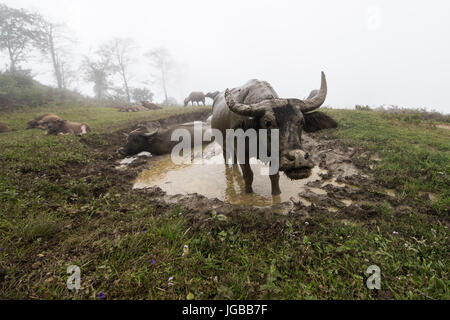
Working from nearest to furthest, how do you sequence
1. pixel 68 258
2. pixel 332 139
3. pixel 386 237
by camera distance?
1. pixel 68 258
2. pixel 386 237
3. pixel 332 139

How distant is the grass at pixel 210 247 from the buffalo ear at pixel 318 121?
1545 mm

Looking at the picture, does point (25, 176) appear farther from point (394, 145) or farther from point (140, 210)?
point (394, 145)

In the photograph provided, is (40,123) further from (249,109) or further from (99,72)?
(99,72)

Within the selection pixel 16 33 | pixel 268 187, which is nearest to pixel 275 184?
pixel 268 187

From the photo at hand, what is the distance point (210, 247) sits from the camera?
2137 mm

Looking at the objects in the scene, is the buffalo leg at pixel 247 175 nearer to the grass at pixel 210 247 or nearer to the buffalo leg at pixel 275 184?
the buffalo leg at pixel 275 184

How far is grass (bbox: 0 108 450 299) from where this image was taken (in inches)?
64.7

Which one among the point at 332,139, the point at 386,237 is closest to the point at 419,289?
the point at 386,237

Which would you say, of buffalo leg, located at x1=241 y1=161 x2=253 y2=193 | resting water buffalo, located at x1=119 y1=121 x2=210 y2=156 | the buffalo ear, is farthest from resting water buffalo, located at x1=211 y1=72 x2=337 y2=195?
resting water buffalo, located at x1=119 y1=121 x2=210 y2=156

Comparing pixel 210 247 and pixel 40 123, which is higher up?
pixel 40 123

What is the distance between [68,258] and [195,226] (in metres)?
1.37

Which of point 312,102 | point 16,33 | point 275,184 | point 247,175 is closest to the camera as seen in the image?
Answer: point 312,102

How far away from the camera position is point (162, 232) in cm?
235

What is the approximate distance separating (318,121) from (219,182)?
2560 mm
